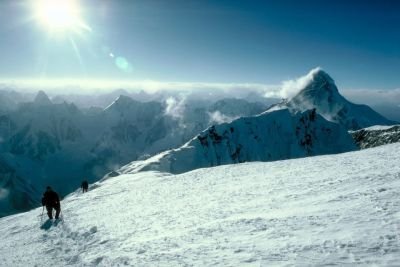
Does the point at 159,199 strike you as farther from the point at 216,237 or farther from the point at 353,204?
the point at 353,204

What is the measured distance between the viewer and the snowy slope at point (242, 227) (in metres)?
13.1

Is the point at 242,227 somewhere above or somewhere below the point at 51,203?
above

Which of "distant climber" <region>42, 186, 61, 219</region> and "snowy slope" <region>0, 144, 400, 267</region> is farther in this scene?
"distant climber" <region>42, 186, 61, 219</region>

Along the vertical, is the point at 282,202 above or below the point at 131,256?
above

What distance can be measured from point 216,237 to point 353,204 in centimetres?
659

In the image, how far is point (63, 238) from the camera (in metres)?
23.0

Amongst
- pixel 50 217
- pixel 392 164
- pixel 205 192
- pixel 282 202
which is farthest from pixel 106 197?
pixel 392 164

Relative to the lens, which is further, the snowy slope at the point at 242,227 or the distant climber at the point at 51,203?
Result: the distant climber at the point at 51,203

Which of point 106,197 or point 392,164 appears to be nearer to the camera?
point 392,164

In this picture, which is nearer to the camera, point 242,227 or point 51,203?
point 242,227

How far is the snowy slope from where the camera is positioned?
13070 millimetres

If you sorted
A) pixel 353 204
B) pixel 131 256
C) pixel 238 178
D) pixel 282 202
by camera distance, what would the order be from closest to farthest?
pixel 131 256, pixel 353 204, pixel 282 202, pixel 238 178

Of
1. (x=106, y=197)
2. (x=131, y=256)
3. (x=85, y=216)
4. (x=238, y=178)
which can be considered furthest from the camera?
(x=106, y=197)

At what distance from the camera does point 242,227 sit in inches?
676
